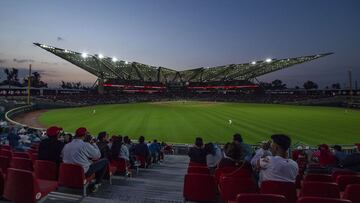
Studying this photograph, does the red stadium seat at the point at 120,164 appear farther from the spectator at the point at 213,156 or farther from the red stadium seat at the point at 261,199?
the red stadium seat at the point at 261,199

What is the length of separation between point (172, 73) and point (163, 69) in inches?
387

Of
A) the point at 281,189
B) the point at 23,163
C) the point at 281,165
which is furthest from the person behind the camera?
the point at 23,163

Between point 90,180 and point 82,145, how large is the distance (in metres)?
0.82

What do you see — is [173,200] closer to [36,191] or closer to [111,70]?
[36,191]

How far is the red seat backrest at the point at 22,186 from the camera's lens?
5.07 metres

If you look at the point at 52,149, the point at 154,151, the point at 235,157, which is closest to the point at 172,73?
the point at 154,151

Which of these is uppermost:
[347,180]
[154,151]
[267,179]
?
[267,179]

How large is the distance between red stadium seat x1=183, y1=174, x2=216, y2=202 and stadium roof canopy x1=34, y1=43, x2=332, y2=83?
2574 inches

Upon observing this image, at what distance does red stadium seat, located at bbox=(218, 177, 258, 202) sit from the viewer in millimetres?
5332

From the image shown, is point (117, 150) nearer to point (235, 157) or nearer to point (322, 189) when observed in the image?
point (235, 157)

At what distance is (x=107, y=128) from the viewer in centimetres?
3039

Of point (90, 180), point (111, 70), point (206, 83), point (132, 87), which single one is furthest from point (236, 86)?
point (90, 180)

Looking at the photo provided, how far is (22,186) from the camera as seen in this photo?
5113 mm

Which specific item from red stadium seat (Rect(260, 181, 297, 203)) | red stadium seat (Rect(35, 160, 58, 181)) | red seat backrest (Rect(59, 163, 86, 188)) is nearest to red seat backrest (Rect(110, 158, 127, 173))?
red stadium seat (Rect(35, 160, 58, 181))
